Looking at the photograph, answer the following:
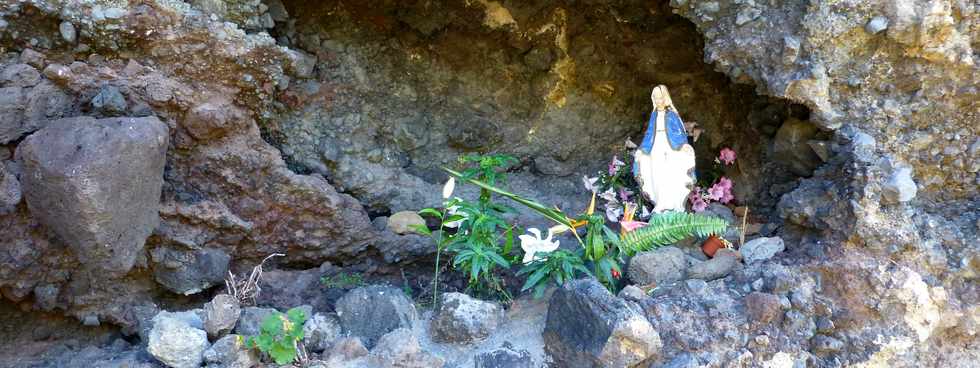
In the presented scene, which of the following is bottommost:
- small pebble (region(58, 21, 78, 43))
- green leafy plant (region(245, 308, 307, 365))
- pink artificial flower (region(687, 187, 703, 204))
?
green leafy plant (region(245, 308, 307, 365))

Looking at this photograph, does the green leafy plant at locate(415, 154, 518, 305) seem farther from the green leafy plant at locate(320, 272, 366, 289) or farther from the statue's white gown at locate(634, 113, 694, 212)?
the statue's white gown at locate(634, 113, 694, 212)

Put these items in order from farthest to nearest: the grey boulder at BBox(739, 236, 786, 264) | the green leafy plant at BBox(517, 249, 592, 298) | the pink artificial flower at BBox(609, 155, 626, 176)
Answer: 1. the pink artificial flower at BBox(609, 155, 626, 176)
2. the grey boulder at BBox(739, 236, 786, 264)
3. the green leafy plant at BBox(517, 249, 592, 298)

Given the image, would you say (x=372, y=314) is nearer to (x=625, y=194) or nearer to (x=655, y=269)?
(x=655, y=269)

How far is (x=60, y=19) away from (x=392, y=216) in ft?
5.36

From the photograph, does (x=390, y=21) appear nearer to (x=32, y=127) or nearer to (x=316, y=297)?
(x=316, y=297)

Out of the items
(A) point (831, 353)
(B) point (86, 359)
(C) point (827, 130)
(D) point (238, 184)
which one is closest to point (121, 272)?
(B) point (86, 359)

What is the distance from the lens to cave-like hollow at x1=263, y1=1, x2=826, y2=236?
392 cm

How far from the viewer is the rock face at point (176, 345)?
2.80m

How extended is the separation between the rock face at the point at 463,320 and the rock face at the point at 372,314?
0.14 m

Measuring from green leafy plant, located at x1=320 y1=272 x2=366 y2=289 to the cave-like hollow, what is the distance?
43cm

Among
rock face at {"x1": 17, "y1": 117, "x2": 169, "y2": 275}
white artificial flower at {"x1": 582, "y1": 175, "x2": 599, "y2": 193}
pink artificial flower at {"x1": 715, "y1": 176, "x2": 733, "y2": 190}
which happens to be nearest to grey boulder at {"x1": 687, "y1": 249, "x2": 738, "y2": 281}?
pink artificial flower at {"x1": 715, "y1": 176, "x2": 733, "y2": 190}

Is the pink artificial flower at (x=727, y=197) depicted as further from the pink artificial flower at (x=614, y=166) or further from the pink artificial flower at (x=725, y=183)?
the pink artificial flower at (x=614, y=166)

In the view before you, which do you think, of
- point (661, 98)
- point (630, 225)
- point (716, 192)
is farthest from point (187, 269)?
point (716, 192)

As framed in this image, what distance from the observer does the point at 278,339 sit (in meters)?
2.84
